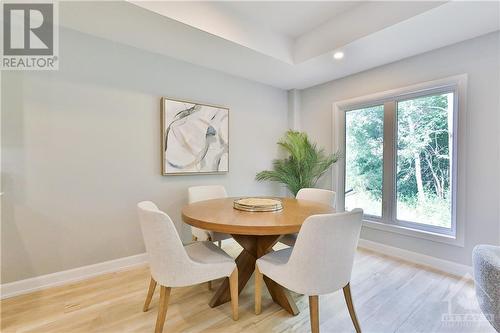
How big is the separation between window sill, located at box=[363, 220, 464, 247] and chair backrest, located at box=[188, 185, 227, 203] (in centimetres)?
206

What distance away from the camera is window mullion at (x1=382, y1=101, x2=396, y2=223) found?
297 centimetres

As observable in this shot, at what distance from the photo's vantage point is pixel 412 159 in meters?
2.84

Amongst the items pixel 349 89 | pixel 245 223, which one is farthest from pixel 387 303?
pixel 349 89

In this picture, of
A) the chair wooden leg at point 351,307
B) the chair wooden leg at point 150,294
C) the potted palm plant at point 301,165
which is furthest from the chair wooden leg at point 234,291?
the potted palm plant at point 301,165

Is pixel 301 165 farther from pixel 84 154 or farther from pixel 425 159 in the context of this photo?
pixel 84 154

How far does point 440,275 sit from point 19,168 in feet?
13.4

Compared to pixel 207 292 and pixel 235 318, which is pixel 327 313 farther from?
pixel 207 292

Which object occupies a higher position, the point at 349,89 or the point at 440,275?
the point at 349,89

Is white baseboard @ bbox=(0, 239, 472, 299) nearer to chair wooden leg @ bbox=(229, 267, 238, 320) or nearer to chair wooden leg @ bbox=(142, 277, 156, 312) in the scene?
chair wooden leg @ bbox=(142, 277, 156, 312)

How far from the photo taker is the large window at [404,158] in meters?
2.59

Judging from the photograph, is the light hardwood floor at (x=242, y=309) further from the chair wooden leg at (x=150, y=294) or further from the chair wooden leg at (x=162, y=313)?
the chair wooden leg at (x=162, y=313)

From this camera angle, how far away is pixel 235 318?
5.36ft

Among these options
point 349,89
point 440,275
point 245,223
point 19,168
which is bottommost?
point 440,275

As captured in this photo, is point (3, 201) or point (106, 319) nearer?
point (106, 319)
